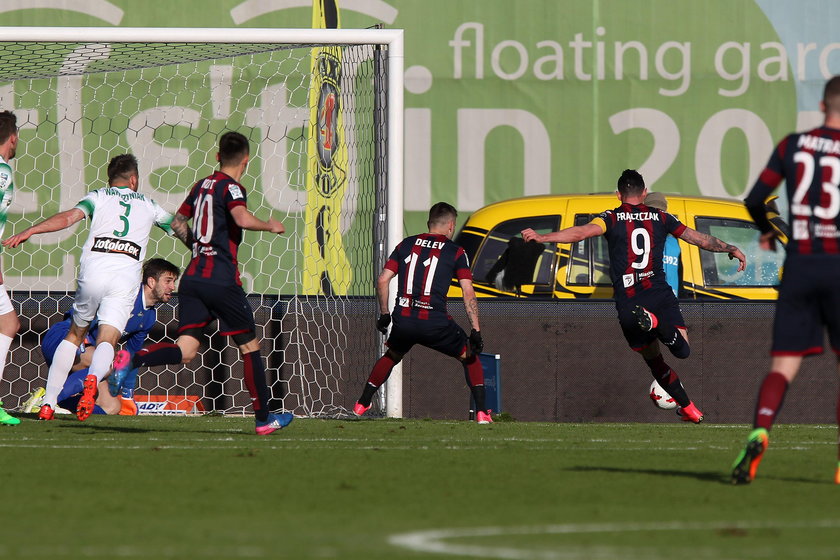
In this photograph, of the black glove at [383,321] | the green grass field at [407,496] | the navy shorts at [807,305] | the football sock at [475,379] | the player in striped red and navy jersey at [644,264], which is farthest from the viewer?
the football sock at [475,379]

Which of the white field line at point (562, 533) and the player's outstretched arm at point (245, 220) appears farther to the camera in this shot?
the player's outstretched arm at point (245, 220)

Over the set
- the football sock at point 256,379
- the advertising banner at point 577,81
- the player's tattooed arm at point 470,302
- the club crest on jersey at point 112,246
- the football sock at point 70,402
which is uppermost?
the advertising banner at point 577,81

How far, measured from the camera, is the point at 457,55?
17.9 m

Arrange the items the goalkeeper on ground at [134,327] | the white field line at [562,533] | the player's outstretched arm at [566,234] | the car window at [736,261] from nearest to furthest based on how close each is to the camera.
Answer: the white field line at [562,533] → the player's outstretched arm at [566,234] → the goalkeeper on ground at [134,327] → the car window at [736,261]

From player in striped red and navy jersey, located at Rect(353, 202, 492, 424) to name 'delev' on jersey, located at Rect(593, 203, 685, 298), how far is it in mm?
1120

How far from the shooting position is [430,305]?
450 inches

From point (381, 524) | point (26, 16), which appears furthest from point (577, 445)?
point (26, 16)

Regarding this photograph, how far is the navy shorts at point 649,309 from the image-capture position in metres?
11.3

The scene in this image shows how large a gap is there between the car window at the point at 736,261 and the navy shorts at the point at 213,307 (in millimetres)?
5348

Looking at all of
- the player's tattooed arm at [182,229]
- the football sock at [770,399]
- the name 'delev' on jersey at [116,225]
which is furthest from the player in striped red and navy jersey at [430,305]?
the football sock at [770,399]

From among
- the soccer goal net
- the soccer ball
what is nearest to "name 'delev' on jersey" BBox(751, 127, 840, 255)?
the soccer ball

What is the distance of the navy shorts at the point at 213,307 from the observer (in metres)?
9.19

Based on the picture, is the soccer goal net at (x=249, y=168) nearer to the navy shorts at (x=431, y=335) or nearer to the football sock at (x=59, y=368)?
the navy shorts at (x=431, y=335)

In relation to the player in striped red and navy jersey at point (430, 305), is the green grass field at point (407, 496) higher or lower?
lower
